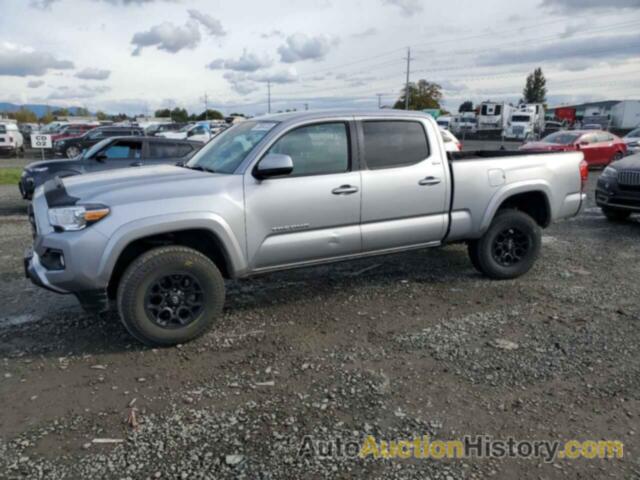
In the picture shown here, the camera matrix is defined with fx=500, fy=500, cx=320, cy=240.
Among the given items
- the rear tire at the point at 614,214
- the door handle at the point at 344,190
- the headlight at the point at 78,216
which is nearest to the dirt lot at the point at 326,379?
the headlight at the point at 78,216

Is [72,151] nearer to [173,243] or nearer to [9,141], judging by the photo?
[9,141]

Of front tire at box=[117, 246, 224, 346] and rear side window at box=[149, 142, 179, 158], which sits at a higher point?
rear side window at box=[149, 142, 179, 158]

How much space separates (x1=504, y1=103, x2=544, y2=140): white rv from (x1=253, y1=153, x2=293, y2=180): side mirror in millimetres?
39121

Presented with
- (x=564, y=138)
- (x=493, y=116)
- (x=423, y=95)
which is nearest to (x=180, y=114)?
(x=423, y=95)

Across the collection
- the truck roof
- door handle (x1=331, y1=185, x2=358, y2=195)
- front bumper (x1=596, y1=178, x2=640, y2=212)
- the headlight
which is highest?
the truck roof

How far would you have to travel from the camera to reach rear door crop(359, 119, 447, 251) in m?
4.67

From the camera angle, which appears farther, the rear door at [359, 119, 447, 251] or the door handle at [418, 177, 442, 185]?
the door handle at [418, 177, 442, 185]

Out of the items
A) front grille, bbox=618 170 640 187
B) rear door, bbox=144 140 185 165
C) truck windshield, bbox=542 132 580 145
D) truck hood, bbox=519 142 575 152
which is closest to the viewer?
front grille, bbox=618 170 640 187

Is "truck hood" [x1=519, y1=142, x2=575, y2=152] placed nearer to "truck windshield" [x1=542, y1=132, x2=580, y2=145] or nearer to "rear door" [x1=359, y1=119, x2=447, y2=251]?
"truck windshield" [x1=542, y1=132, x2=580, y2=145]

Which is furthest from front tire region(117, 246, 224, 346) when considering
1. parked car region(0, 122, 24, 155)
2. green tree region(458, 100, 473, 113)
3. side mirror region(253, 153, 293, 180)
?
green tree region(458, 100, 473, 113)

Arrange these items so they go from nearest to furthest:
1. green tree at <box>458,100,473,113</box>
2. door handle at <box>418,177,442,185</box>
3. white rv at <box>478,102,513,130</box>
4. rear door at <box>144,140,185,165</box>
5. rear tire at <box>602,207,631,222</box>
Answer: door handle at <box>418,177,442,185</box> < rear tire at <box>602,207,631,222</box> < rear door at <box>144,140,185,165</box> < white rv at <box>478,102,513,130</box> < green tree at <box>458,100,473,113</box>

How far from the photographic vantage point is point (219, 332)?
4.32m

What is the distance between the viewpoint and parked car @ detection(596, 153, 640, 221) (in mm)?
8195

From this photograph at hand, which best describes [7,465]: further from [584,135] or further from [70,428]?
[584,135]
